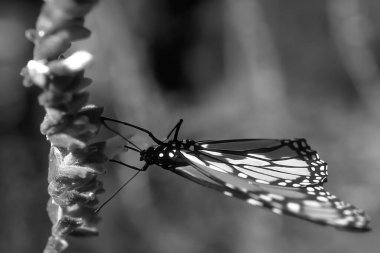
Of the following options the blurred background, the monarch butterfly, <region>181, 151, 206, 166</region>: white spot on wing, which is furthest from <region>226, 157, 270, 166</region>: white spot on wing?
the blurred background

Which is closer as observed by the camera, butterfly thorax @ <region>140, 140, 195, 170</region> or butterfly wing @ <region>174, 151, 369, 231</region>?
butterfly wing @ <region>174, 151, 369, 231</region>

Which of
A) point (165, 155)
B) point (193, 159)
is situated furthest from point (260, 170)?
point (165, 155)

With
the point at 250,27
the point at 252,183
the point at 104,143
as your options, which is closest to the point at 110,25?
the point at 250,27

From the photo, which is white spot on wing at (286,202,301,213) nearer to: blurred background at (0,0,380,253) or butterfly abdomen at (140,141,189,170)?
butterfly abdomen at (140,141,189,170)

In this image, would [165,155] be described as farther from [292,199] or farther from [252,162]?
[292,199]

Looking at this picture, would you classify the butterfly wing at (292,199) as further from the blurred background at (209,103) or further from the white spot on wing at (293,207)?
the blurred background at (209,103)

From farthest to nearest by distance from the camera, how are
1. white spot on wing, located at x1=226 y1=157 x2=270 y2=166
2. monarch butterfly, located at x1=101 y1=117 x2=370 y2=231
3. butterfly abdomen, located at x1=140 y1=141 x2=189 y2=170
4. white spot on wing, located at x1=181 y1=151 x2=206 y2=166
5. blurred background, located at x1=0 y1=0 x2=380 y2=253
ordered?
blurred background, located at x1=0 y1=0 x2=380 y2=253
white spot on wing, located at x1=226 y1=157 x2=270 y2=166
white spot on wing, located at x1=181 y1=151 x2=206 y2=166
butterfly abdomen, located at x1=140 y1=141 x2=189 y2=170
monarch butterfly, located at x1=101 y1=117 x2=370 y2=231
